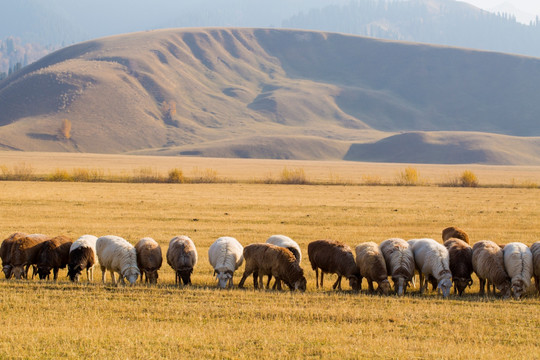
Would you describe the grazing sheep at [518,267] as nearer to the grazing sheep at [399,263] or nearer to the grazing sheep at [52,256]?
the grazing sheep at [399,263]

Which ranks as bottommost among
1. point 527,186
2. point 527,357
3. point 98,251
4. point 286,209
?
point 527,357

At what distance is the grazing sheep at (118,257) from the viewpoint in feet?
51.8

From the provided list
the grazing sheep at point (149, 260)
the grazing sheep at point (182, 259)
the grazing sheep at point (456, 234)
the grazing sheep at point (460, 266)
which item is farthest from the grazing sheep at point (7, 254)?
the grazing sheep at point (456, 234)

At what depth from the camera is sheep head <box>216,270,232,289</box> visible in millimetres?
15493

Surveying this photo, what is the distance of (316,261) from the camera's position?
1697 cm

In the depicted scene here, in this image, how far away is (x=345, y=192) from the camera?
48.6 m

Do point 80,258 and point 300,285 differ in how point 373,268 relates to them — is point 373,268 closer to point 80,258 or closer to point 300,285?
point 300,285

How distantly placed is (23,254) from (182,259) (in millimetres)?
4541

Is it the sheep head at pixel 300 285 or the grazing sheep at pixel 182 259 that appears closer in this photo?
the sheep head at pixel 300 285

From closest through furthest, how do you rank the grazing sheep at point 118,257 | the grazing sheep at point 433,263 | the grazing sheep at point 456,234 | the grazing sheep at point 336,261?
the grazing sheep at point 433,263
the grazing sheep at point 118,257
the grazing sheep at point 336,261
the grazing sheep at point 456,234

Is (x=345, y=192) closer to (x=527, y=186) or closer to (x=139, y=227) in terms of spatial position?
(x=527, y=186)

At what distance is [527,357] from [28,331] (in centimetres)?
869

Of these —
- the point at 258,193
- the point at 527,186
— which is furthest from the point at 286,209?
the point at 527,186

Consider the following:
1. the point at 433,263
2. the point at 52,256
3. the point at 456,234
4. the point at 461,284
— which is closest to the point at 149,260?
the point at 52,256
